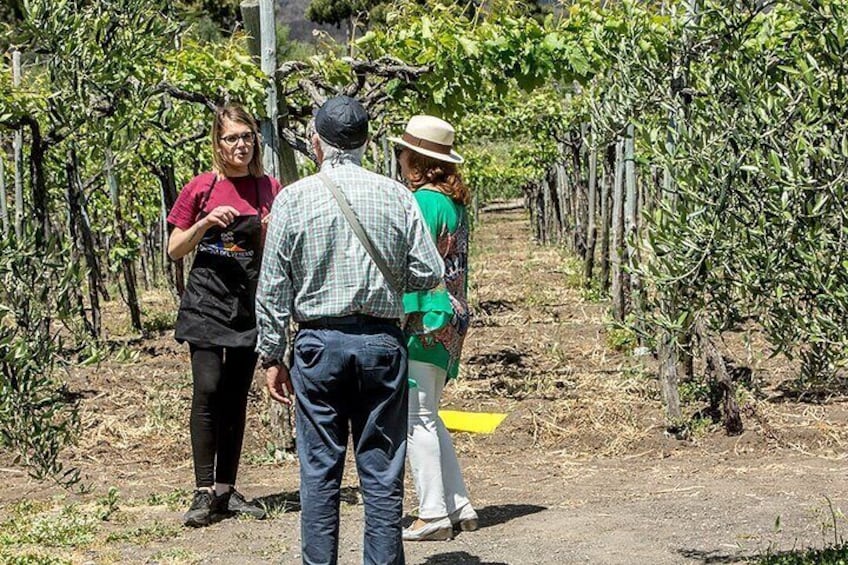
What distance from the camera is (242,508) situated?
5.38 m

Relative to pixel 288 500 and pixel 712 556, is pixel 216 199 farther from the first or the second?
pixel 712 556

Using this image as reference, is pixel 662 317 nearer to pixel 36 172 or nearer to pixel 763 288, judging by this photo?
pixel 763 288

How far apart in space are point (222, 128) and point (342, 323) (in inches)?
63.5

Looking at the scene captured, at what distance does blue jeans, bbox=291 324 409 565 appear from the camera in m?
3.80

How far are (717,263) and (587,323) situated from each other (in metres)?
8.81

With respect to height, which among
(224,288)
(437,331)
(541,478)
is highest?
(224,288)

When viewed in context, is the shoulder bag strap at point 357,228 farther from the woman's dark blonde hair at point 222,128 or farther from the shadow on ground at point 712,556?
the shadow on ground at point 712,556

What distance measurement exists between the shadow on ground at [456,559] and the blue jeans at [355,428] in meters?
0.77

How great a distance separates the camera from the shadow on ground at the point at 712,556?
4.53 m

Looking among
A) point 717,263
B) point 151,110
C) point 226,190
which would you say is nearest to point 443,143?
point 226,190

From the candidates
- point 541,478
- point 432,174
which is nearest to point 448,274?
point 432,174

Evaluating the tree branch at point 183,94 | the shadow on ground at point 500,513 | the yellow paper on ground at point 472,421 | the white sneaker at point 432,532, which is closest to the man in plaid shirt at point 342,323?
the white sneaker at point 432,532

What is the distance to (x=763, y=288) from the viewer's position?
361cm

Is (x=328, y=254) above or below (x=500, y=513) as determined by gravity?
above
